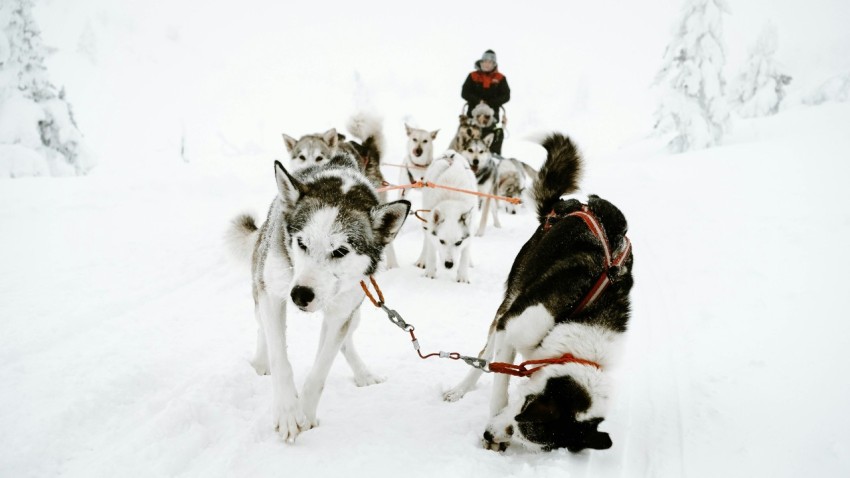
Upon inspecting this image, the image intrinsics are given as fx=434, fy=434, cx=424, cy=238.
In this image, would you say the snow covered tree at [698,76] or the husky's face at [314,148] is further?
the snow covered tree at [698,76]

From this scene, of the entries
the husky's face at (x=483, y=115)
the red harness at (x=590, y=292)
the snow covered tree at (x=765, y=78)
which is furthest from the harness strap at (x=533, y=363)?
the snow covered tree at (x=765, y=78)

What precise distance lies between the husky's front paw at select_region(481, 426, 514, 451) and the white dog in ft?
10.1

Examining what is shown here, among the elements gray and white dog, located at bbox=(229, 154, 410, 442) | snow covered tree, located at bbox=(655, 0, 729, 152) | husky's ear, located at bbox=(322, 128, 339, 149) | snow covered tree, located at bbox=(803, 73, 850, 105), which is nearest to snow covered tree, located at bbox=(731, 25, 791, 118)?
snow covered tree, located at bbox=(803, 73, 850, 105)

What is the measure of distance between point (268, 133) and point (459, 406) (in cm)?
3754

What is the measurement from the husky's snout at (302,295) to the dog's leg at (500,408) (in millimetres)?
1134

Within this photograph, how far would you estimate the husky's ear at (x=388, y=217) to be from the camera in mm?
2426

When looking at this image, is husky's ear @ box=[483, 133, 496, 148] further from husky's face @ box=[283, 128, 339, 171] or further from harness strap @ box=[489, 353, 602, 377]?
harness strap @ box=[489, 353, 602, 377]

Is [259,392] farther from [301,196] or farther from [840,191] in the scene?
[840,191]

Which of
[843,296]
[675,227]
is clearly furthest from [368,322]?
[675,227]

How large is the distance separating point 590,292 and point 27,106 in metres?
19.2

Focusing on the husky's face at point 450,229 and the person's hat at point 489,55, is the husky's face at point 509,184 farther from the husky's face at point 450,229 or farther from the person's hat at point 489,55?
the husky's face at point 450,229

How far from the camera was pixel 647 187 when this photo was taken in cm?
1110

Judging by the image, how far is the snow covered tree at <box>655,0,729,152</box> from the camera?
18.0 meters

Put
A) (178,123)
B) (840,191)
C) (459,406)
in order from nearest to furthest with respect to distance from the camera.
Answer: (459,406) < (840,191) < (178,123)
